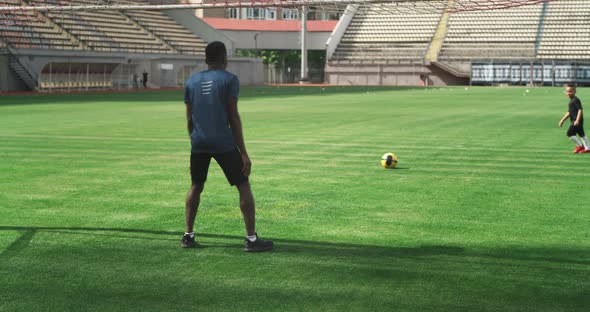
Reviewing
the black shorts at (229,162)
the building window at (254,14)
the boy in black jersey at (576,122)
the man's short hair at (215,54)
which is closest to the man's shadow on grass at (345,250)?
the black shorts at (229,162)

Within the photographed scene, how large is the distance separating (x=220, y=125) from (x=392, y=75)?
76412 millimetres

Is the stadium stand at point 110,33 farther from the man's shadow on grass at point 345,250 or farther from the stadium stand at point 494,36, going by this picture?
the man's shadow on grass at point 345,250

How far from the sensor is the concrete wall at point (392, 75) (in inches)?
3201

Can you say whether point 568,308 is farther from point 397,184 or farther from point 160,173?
point 160,173

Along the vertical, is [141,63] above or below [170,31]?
below

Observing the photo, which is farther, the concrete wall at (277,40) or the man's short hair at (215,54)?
the concrete wall at (277,40)

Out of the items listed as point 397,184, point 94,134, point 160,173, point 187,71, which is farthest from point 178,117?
point 187,71

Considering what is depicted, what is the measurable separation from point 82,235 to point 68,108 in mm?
26439

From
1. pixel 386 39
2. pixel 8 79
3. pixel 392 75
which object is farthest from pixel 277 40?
pixel 8 79

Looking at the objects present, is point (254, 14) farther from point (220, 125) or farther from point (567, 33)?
point (220, 125)

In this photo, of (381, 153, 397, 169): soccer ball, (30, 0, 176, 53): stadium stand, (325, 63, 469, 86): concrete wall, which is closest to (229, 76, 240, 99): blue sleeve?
(381, 153, 397, 169): soccer ball

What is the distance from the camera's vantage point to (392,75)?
82.6 m

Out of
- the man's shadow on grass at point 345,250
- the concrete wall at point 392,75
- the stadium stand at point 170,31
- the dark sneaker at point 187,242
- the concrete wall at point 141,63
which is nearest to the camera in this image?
the man's shadow on grass at point 345,250

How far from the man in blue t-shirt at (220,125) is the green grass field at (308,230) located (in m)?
0.54
